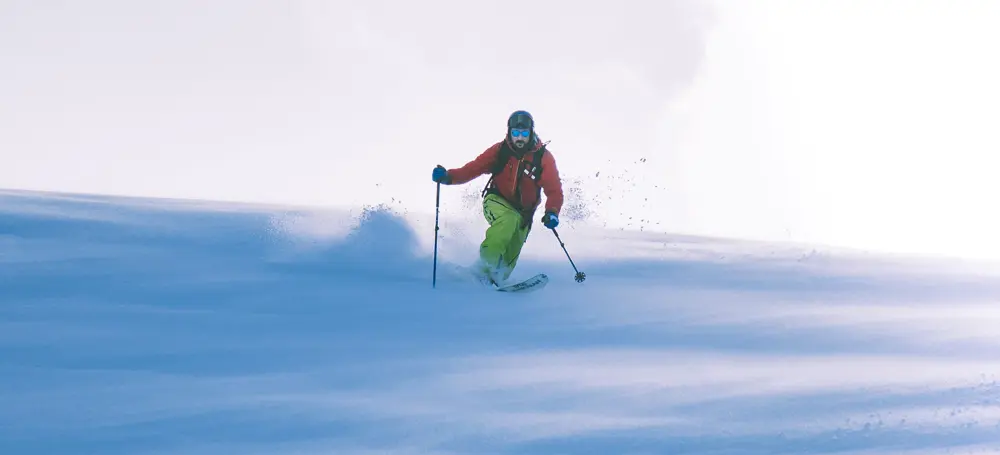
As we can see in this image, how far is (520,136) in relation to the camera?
8648mm

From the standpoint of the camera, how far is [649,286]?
8.58 meters

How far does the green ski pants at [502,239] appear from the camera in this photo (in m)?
8.62

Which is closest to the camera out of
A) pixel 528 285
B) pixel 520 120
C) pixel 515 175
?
pixel 528 285

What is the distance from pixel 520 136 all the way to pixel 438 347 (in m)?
3.11

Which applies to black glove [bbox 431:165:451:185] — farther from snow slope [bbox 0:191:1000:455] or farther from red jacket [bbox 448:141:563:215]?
snow slope [bbox 0:191:1000:455]

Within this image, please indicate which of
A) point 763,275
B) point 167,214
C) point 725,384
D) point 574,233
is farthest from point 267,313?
point 574,233

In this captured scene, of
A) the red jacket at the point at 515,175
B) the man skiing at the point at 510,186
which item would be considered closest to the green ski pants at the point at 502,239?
the man skiing at the point at 510,186

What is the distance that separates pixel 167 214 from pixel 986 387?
7382mm

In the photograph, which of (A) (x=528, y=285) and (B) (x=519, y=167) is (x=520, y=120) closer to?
(B) (x=519, y=167)

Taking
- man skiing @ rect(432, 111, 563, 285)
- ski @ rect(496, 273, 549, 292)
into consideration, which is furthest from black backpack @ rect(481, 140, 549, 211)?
ski @ rect(496, 273, 549, 292)

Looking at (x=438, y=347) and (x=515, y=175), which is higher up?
(x=515, y=175)

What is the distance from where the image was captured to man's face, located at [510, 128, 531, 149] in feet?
28.3

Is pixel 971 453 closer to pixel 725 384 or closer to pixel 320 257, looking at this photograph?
Answer: pixel 725 384

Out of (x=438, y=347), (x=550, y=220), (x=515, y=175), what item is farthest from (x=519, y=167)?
(x=438, y=347)
